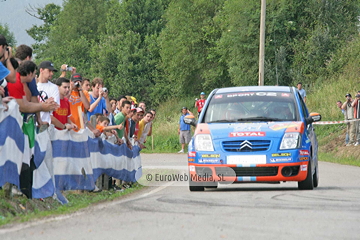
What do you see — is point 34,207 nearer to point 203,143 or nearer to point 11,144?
point 11,144

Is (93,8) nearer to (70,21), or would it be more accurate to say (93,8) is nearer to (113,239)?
(70,21)

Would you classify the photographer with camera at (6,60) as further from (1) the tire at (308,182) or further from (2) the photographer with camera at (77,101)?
(1) the tire at (308,182)

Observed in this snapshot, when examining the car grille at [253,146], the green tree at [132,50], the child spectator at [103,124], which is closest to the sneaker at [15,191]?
the car grille at [253,146]

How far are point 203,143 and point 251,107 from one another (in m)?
1.29

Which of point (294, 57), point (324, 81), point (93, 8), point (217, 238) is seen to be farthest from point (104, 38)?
point (217, 238)

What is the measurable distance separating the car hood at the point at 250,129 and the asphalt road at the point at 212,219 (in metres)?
1.32

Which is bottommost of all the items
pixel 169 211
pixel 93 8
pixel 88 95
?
pixel 169 211

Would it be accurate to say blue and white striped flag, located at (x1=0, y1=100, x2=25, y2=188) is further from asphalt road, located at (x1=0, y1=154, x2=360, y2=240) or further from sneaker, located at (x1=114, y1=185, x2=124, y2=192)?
sneaker, located at (x1=114, y1=185, x2=124, y2=192)

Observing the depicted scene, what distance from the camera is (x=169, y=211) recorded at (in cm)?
936

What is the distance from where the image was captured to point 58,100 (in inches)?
475

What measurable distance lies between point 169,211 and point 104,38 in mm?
70936

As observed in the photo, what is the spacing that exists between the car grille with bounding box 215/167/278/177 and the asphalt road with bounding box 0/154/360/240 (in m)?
0.92

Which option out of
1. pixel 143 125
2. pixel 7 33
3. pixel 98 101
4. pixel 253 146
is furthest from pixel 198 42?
pixel 7 33

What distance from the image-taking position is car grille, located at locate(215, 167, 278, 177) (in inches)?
510
